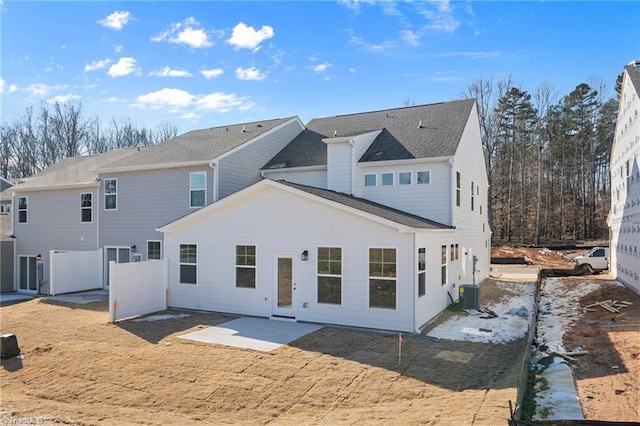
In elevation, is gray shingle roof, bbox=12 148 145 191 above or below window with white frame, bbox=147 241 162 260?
above

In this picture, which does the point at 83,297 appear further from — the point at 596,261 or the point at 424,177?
the point at 596,261

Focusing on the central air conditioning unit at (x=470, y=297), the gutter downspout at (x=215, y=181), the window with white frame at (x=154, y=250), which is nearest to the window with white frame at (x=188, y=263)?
the gutter downspout at (x=215, y=181)

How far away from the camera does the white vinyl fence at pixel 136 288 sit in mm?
13211

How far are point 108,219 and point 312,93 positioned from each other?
459 inches

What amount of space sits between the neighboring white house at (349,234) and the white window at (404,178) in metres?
0.04

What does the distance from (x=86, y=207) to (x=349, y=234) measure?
569 inches

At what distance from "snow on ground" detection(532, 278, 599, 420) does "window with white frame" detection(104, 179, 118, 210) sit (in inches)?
686

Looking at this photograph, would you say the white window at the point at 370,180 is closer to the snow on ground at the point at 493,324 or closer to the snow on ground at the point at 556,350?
the snow on ground at the point at 493,324

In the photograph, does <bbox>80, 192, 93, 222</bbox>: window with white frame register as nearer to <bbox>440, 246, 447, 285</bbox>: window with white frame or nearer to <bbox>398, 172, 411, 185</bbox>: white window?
<bbox>398, 172, 411, 185</bbox>: white window

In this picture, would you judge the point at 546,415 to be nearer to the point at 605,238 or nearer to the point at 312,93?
the point at 312,93

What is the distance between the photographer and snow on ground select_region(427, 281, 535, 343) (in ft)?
36.8

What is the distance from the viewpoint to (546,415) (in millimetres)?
6594

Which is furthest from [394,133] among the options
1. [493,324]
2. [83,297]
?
[83,297]

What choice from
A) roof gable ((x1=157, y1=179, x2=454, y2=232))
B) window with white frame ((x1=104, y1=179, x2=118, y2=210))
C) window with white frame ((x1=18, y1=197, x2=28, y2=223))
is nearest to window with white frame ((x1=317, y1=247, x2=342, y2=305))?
roof gable ((x1=157, y1=179, x2=454, y2=232))
